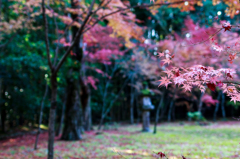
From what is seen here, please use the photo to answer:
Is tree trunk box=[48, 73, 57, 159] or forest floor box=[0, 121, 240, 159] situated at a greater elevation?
tree trunk box=[48, 73, 57, 159]

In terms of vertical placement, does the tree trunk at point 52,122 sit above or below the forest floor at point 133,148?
above

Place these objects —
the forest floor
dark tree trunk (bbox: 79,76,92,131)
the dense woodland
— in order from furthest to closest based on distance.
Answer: dark tree trunk (bbox: 79,76,92,131)
the forest floor
the dense woodland

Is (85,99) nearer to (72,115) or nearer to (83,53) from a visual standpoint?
(72,115)

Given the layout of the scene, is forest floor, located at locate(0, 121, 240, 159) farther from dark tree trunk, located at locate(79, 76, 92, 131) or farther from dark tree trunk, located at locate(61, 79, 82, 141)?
dark tree trunk, located at locate(79, 76, 92, 131)

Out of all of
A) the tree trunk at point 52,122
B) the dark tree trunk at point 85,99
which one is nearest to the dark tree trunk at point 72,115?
the dark tree trunk at point 85,99

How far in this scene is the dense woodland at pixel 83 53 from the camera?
3.70 meters

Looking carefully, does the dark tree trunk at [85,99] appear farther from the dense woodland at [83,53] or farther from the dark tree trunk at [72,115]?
the dark tree trunk at [72,115]

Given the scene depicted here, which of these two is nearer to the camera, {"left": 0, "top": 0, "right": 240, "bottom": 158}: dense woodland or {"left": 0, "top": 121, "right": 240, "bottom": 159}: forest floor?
{"left": 0, "top": 0, "right": 240, "bottom": 158}: dense woodland

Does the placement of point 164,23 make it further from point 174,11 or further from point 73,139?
point 73,139

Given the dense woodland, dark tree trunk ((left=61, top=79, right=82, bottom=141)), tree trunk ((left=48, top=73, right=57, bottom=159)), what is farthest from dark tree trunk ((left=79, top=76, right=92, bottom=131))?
tree trunk ((left=48, top=73, right=57, bottom=159))

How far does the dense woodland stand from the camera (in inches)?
146

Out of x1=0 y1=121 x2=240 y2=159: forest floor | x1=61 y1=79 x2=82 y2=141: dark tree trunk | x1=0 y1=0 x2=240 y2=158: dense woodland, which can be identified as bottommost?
x1=0 y1=121 x2=240 y2=159: forest floor

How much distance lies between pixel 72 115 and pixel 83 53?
2.46 m

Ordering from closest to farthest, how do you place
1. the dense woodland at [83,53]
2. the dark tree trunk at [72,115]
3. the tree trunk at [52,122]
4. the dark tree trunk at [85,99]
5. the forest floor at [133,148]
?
the tree trunk at [52,122] < the dense woodland at [83,53] < the forest floor at [133,148] < the dark tree trunk at [72,115] < the dark tree trunk at [85,99]
